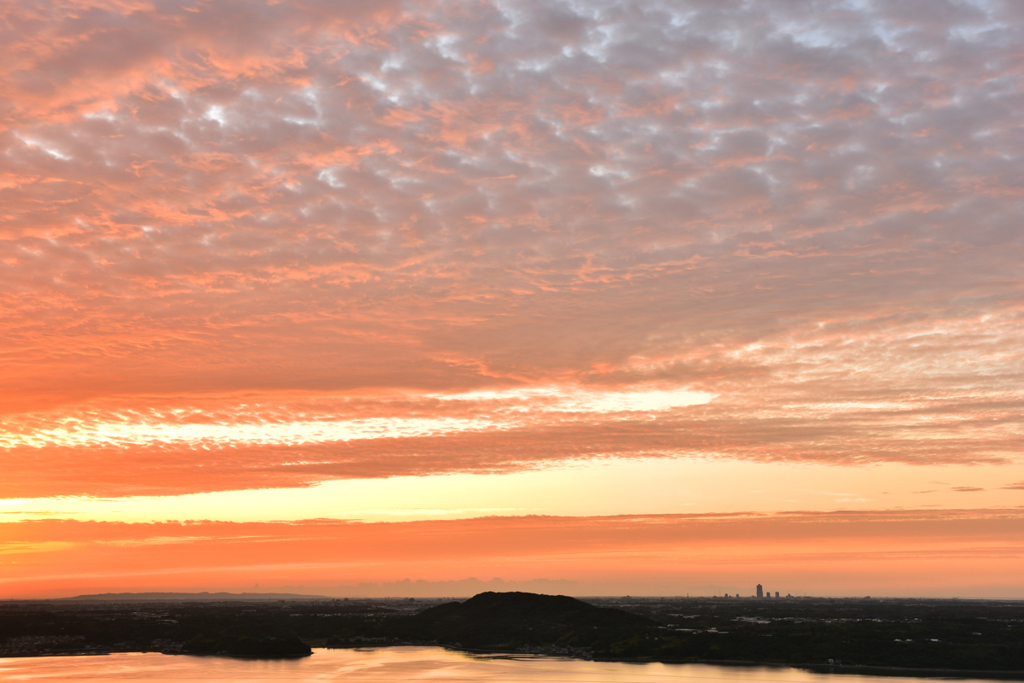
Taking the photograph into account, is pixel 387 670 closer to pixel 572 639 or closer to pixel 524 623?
pixel 572 639

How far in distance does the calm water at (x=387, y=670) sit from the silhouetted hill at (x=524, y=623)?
15.3 m

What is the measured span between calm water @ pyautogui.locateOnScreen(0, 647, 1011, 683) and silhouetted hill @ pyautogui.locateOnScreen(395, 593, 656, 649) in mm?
15349

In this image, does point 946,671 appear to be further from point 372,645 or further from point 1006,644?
point 372,645

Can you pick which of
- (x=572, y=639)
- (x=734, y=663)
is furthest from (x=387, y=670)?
(x=734, y=663)

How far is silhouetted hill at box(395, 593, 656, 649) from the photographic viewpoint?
412 feet

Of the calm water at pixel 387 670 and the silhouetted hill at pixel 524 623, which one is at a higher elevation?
the silhouetted hill at pixel 524 623

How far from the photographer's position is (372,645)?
442 feet

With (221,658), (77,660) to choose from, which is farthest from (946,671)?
(77,660)

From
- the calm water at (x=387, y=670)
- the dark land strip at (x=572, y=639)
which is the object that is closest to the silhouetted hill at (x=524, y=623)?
the dark land strip at (x=572, y=639)

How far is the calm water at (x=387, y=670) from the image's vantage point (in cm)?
8488

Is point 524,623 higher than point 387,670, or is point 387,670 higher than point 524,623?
point 524,623

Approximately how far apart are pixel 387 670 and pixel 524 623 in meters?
49.2

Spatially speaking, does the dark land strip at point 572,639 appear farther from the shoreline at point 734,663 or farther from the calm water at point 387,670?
the calm water at point 387,670

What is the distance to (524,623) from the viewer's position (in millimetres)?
138500
